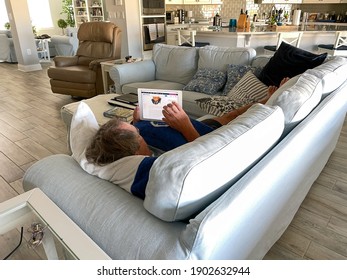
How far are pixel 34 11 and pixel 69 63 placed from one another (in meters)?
6.26

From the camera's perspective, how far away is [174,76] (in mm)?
3328

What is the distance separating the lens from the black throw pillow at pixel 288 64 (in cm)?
219

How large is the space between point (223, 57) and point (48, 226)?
2552mm

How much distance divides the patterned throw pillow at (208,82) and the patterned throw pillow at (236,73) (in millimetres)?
92

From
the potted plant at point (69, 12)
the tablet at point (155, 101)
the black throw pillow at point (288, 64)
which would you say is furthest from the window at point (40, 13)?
the tablet at point (155, 101)

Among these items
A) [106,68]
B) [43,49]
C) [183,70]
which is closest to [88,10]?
[43,49]

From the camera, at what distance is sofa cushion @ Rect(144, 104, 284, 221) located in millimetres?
798

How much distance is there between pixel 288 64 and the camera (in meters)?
2.29

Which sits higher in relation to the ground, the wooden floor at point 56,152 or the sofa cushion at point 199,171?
the sofa cushion at point 199,171

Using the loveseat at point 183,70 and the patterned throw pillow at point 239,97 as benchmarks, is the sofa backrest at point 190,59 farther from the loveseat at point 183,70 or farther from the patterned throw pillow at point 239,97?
the patterned throw pillow at point 239,97

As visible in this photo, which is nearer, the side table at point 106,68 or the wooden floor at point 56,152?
the wooden floor at point 56,152

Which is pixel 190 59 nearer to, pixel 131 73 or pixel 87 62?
pixel 131 73

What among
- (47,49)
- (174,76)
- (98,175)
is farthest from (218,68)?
(47,49)
